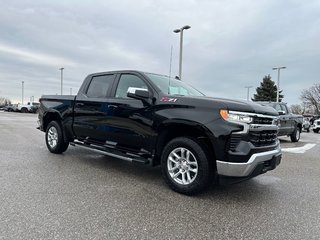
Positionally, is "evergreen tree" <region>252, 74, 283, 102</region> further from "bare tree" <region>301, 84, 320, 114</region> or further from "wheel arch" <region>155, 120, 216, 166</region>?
"wheel arch" <region>155, 120, 216, 166</region>

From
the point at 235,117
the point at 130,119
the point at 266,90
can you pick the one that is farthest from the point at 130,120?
the point at 266,90

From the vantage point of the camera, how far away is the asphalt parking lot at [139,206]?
325 centimetres

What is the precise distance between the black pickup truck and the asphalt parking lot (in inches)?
15.6

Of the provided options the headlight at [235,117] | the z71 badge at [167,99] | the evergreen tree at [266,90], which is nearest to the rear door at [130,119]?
the z71 badge at [167,99]

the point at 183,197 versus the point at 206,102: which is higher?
the point at 206,102

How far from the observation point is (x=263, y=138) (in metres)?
4.46

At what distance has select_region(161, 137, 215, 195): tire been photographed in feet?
14.1

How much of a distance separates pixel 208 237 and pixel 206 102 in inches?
74.5

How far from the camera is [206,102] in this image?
14.3 ft

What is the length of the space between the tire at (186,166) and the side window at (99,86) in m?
2.04

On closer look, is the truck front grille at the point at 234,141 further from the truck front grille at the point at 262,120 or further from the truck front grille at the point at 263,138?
the truck front grille at the point at 262,120

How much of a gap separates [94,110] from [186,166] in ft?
7.93

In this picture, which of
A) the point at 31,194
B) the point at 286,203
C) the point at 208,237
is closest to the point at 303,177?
the point at 286,203

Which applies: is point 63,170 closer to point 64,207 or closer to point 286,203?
point 64,207
